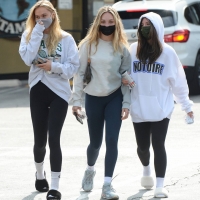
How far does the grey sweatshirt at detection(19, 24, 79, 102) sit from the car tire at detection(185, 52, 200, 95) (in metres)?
7.34

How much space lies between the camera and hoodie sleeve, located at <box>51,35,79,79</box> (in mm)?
6430

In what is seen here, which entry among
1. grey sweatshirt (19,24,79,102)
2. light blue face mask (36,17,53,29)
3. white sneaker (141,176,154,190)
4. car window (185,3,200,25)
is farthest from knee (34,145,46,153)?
car window (185,3,200,25)

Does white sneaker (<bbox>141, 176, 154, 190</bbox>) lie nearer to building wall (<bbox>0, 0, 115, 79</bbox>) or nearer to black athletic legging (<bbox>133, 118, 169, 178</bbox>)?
black athletic legging (<bbox>133, 118, 169, 178</bbox>)

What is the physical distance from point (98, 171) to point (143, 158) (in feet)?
3.77

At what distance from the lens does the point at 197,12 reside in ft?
47.0

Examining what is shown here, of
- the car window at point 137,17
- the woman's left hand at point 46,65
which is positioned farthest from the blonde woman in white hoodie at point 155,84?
the car window at point 137,17

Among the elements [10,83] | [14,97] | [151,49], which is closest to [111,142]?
[151,49]

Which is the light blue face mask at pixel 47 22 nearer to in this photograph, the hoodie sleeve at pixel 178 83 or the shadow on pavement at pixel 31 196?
the hoodie sleeve at pixel 178 83

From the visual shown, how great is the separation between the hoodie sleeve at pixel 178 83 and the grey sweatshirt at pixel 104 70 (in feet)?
1.27

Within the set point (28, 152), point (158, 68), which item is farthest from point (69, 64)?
point (28, 152)

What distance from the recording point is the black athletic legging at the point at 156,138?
21.4ft

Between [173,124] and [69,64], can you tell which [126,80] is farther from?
[173,124]

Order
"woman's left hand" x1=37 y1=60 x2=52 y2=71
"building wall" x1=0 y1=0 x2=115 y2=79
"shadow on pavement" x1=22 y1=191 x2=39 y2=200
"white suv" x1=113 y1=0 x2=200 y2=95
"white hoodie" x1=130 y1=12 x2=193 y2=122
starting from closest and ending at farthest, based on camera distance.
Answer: "woman's left hand" x1=37 y1=60 x2=52 y2=71 < "white hoodie" x1=130 y1=12 x2=193 y2=122 < "shadow on pavement" x1=22 y1=191 x2=39 y2=200 < "white suv" x1=113 y1=0 x2=200 y2=95 < "building wall" x1=0 y1=0 x2=115 y2=79

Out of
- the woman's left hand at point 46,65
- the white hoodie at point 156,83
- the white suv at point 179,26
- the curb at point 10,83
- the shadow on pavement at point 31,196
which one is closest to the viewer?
the woman's left hand at point 46,65
